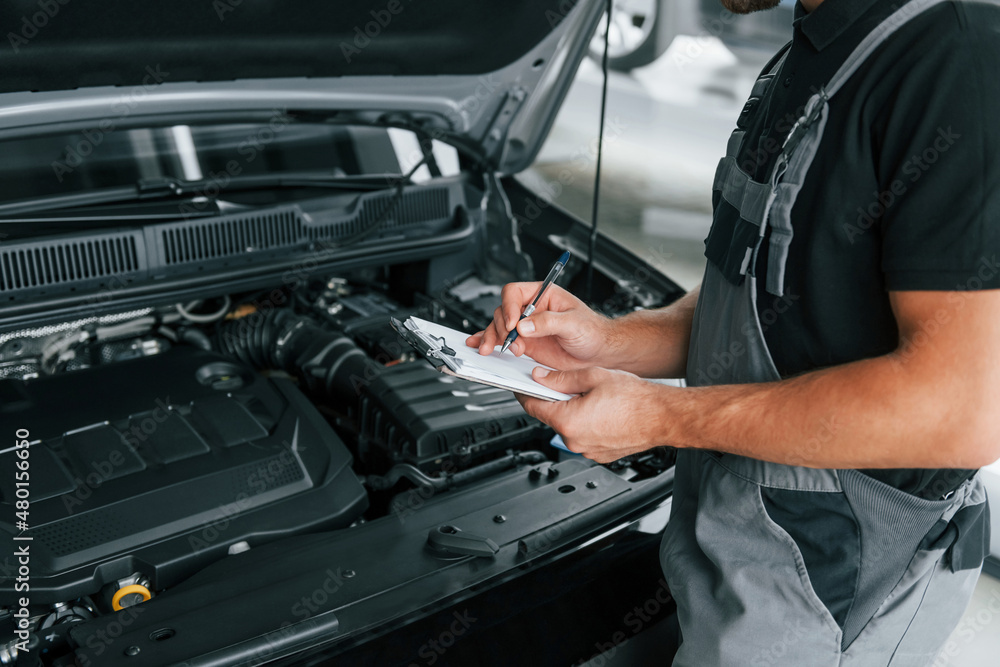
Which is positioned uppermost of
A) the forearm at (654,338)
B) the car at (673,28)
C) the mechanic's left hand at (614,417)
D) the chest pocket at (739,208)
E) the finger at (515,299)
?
the chest pocket at (739,208)

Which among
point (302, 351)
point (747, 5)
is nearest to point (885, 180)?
point (747, 5)

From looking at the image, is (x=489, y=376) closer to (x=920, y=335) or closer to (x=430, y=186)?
(x=920, y=335)

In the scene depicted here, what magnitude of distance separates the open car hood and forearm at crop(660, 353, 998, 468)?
0.91 metres

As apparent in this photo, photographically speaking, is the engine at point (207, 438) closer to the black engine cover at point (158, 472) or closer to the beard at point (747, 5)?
the black engine cover at point (158, 472)

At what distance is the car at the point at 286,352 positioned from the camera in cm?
105

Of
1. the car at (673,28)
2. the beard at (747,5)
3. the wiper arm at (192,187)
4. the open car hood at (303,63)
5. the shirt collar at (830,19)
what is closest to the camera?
the shirt collar at (830,19)

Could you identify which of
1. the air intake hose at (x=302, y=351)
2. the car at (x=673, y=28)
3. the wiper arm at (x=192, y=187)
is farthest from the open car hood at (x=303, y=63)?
the car at (x=673, y=28)

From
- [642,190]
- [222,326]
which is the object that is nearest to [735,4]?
[222,326]

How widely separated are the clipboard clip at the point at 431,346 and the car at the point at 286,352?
0.29 m

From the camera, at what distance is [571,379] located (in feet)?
3.10

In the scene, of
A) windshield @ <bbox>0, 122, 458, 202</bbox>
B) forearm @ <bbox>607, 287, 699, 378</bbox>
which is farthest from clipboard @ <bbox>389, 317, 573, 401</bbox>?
windshield @ <bbox>0, 122, 458, 202</bbox>

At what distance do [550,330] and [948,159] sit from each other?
50 centimetres

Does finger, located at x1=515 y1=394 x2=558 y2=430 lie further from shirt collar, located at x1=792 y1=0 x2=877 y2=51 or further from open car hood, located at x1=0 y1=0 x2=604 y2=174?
open car hood, located at x1=0 y1=0 x2=604 y2=174

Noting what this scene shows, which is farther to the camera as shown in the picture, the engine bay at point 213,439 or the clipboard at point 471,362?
the engine bay at point 213,439
